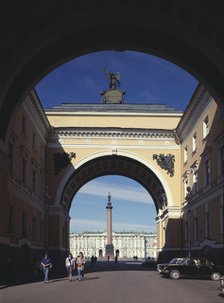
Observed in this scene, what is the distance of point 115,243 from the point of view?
616 feet

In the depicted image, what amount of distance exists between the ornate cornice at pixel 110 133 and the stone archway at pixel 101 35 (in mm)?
24876

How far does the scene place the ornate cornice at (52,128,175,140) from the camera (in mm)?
49000

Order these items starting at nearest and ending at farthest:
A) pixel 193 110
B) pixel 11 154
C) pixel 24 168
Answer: pixel 11 154 < pixel 24 168 < pixel 193 110

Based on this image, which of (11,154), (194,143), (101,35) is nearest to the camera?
(101,35)

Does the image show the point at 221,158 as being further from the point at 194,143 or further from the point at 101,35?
the point at 101,35

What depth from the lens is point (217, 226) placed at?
33.9 metres

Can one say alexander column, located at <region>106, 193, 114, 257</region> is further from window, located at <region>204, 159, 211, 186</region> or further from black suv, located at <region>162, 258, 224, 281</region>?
black suv, located at <region>162, 258, 224, 281</region>

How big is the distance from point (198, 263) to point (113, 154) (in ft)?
69.2

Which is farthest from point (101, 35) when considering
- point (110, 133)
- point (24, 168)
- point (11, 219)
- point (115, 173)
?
point (115, 173)

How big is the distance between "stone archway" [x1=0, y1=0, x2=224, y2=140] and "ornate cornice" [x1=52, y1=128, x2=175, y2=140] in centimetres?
2488

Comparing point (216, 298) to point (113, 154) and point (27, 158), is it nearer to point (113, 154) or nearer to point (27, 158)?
point (27, 158)

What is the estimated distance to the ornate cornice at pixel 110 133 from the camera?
161 feet

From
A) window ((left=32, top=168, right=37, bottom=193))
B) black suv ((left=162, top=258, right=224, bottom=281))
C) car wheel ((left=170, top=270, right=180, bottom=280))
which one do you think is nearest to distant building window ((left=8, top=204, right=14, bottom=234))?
window ((left=32, top=168, right=37, bottom=193))

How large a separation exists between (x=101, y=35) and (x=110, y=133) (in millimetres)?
27354
